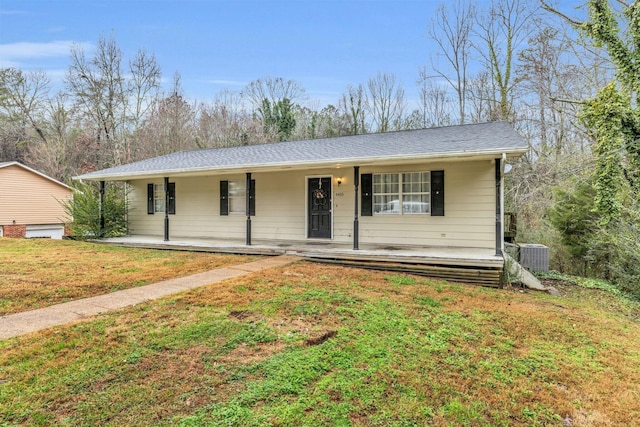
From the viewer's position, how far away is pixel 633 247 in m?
8.01

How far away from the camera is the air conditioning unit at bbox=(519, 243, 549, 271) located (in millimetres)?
9555

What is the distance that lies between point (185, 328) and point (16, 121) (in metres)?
30.3

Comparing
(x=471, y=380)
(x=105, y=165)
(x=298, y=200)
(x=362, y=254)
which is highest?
(x=105, y=165)

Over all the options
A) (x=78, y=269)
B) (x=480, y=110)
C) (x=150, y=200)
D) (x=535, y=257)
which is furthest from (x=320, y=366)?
(x=480, y=110)

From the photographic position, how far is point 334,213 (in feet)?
31.2

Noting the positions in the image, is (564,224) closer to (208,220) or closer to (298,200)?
(298,200)

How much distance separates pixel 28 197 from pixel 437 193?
23.4 metres

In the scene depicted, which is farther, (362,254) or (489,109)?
(489,109)

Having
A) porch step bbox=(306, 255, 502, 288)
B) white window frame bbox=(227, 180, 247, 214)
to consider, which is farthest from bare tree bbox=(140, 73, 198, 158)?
porch step bbox=(306, 255, 502, 288)

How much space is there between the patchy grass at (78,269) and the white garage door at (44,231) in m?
13.2

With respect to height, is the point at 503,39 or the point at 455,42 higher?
the point at 455,42

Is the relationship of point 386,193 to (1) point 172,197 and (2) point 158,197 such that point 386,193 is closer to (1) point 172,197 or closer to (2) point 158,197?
(1) point 172,197

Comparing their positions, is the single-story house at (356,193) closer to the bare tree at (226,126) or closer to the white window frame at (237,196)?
the white window frame at (237,196)

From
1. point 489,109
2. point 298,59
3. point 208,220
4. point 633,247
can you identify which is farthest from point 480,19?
point 208,220
